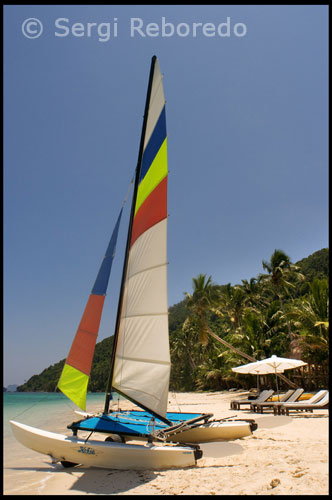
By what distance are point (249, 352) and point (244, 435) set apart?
17.2m

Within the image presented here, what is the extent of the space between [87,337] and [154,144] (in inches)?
201

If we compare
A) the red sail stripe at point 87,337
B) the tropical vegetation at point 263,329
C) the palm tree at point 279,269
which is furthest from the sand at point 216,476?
the palm tree at point 279,269

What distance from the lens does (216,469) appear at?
5.93 meters

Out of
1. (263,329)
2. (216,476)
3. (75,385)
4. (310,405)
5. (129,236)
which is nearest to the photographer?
(216,476)

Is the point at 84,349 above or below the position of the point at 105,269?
below

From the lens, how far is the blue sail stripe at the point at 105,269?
311 inches

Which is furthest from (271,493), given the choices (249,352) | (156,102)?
(249,352)

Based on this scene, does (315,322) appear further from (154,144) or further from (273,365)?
(154,144)

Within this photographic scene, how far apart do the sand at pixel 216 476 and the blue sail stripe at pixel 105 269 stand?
367cm

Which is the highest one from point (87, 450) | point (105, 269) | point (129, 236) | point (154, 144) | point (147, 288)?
point (154, 144)

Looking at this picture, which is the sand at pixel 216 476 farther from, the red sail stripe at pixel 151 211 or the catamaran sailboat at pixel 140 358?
the red sail stripe at pixel 151 211

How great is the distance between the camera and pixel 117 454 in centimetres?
609

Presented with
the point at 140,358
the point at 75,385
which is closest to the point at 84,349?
the point at 75,385

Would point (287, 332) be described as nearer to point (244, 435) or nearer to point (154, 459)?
point (244, 435)
